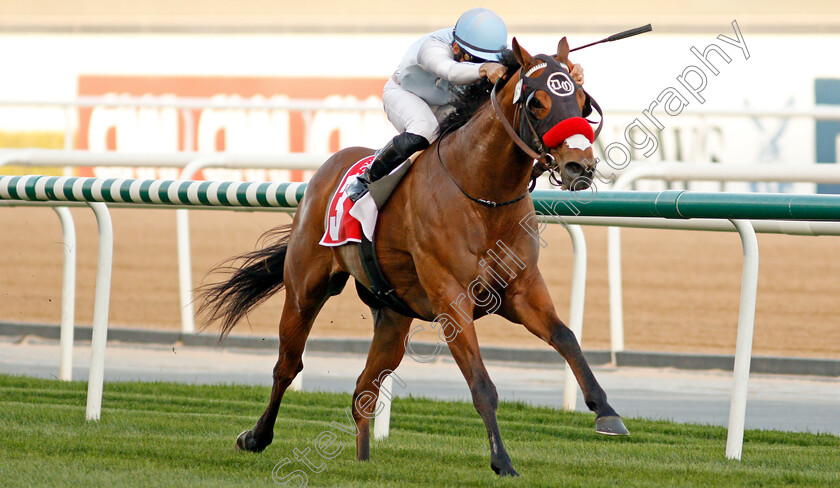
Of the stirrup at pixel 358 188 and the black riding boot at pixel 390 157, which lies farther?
the stirrup at pixel 358 188

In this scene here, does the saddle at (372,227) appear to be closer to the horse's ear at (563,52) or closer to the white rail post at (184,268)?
the horse's ear at (563,52)

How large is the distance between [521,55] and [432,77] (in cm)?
80

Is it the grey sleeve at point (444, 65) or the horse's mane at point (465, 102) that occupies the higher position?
the grey sleeve at point (444, 65)

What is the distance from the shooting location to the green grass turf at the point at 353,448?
3.90 metres

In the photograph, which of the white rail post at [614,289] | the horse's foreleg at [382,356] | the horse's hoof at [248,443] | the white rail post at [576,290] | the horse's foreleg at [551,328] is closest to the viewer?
the horse's foreleg at [551,328]

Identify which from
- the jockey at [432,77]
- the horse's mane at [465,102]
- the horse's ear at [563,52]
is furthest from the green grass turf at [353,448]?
the horse's ear at [563,52]

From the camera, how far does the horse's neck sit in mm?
3873

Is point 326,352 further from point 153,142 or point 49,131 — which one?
point 49,131

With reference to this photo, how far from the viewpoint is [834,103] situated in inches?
600

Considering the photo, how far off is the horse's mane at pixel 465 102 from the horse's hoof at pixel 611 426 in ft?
4.29

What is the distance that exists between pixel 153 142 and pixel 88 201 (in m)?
9.60

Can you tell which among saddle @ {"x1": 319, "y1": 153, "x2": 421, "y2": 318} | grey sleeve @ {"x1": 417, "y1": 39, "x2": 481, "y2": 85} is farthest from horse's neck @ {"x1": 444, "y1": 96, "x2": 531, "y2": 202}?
saddle @ {"x1": 319, "y1": 153, "x2": 421, "y2": 318}

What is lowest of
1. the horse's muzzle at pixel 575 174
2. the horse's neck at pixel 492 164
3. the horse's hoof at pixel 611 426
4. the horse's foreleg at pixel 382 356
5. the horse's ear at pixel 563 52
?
the horse's hoof at pixel 611 426

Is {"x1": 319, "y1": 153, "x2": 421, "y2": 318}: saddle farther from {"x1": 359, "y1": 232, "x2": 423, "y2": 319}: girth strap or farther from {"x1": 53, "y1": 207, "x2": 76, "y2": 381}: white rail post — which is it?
{"x1": 53, "y1": 207, "x2": 76, "y2": 381}: white rail post
